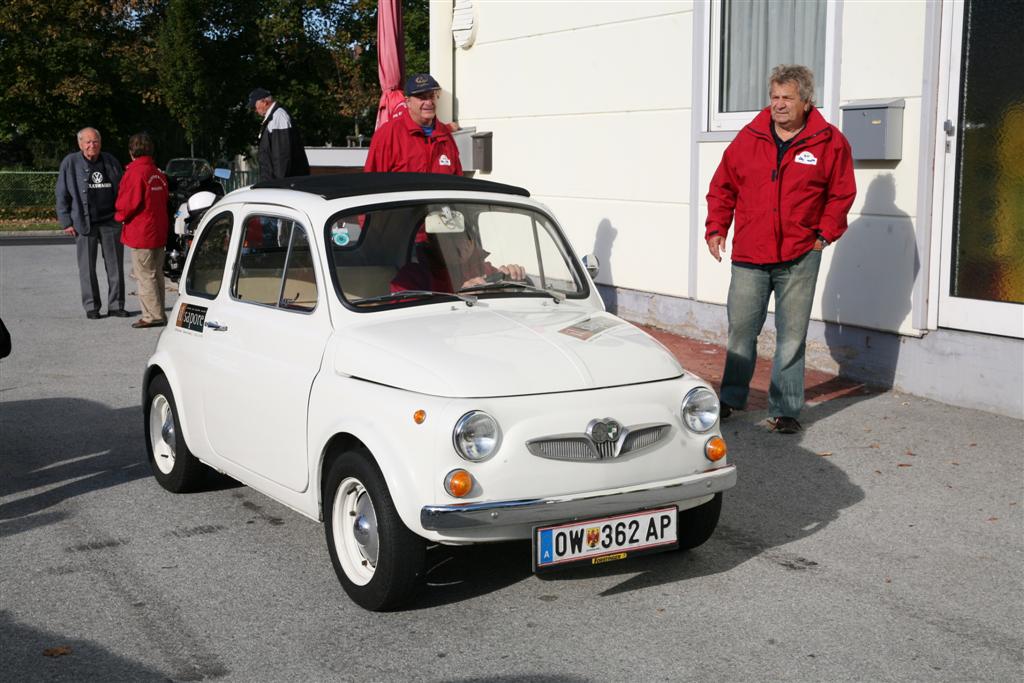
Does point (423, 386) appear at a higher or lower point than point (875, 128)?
lower

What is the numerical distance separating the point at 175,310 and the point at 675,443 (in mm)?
2971

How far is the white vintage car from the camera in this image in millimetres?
4590

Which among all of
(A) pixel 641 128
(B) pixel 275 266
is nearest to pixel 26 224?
(A) pixel 641 128

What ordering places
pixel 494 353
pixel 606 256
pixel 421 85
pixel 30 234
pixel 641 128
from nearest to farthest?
pixel 494 353 < pixel 421 85 < pixel 641 128 < pixel 606 256 < pixel 30 234

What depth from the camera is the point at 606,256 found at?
1203 centimetres

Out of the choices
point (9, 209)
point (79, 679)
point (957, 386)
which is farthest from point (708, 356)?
point (9, 209)

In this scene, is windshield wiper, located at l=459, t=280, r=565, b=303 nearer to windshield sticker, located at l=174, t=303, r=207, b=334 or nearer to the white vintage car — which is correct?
the white vintage car

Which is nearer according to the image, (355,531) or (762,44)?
(355,531)

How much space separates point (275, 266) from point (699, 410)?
2.10 metres

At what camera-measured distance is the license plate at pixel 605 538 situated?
4.63 metres

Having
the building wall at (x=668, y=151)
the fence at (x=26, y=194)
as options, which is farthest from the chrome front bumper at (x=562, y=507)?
the fence at (x=26, y=194)

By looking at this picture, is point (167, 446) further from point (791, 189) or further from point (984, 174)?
point (984, 174)

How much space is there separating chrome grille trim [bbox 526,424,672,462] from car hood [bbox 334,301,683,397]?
0.63ft

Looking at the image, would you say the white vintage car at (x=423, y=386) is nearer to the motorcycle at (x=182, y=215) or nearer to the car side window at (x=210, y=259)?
the car side window at (x=210, y=259)
